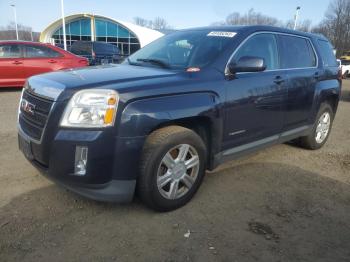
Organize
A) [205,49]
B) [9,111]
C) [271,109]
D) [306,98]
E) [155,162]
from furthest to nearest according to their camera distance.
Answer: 1. [9,111]
2. [306,98]
3. [271,109]
4. [205,49]
5. [155,162]

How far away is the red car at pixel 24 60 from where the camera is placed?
990 centimetres

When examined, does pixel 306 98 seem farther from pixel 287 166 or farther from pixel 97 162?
pixel 97 162

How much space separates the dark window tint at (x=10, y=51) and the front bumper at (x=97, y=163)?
322 inches

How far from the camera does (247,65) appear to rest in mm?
3551

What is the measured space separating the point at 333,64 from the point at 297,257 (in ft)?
13.0

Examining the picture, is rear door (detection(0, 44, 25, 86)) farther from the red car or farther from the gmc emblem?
the gmc emblem

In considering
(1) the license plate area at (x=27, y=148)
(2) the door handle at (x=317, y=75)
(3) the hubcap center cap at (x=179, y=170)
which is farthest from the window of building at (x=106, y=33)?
(3) the hubcap center cap at (x=179, y=170)

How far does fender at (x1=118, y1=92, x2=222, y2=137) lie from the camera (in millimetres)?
2822

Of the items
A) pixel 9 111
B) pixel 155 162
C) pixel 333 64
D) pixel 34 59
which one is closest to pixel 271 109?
pixel 155 162

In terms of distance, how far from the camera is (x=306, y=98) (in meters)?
4.79

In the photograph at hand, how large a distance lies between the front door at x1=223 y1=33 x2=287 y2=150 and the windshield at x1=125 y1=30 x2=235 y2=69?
0.82 feet

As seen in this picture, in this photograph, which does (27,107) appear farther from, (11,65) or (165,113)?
(11,65)

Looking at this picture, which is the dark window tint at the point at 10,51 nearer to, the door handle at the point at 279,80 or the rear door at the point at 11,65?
the rear door at the point at 11,65

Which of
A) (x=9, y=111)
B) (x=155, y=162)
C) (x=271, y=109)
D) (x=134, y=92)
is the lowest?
(x=9, y=111)
